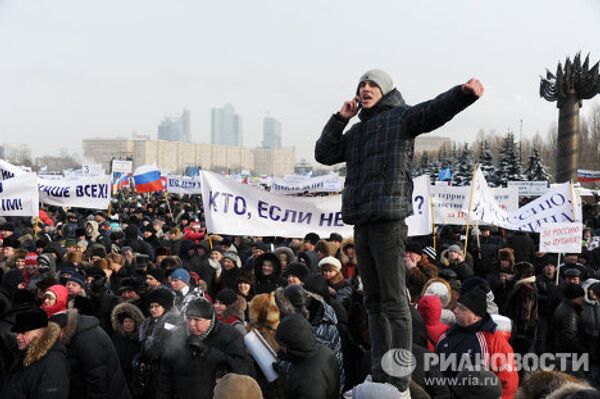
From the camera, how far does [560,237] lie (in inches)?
361

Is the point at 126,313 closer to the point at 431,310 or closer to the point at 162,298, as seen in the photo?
the point at 162,298

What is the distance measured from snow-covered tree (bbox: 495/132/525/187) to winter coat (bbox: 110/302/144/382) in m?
44.2

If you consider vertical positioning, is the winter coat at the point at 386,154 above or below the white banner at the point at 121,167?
below

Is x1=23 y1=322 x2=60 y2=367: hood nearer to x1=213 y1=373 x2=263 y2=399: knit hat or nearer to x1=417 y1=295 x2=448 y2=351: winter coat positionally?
x1=213 y1=373 x2=263 y2=399: knit hat

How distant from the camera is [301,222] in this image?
8906 mm

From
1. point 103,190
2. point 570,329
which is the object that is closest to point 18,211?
point 103,190

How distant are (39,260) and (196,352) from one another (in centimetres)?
489

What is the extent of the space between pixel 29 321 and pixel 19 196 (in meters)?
8.09

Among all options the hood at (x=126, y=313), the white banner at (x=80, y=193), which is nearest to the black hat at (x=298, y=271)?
the hood at (x=126, y=313)

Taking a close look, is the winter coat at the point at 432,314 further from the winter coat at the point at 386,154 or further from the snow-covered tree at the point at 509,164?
the snow-covered tree at the point at 509,164

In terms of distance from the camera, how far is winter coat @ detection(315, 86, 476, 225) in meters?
3.33

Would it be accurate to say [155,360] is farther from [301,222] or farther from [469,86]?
[301,222]

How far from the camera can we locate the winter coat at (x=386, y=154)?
10.9 feet

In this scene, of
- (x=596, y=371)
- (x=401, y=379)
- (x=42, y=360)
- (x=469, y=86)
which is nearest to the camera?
(x=469, y=86)
